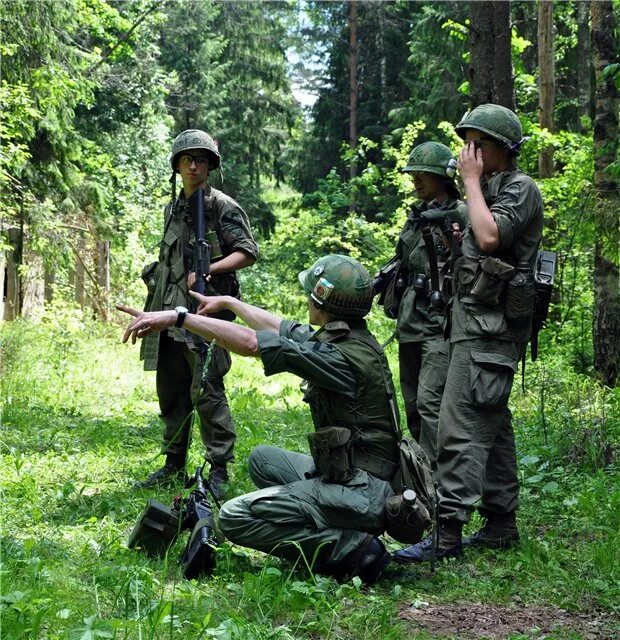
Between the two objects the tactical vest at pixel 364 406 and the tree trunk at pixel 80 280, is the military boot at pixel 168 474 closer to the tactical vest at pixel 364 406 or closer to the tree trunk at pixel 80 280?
the tactical vest at pixel 364 406

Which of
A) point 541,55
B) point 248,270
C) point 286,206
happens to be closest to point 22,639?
point 541,55

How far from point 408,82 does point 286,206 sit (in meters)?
6.52

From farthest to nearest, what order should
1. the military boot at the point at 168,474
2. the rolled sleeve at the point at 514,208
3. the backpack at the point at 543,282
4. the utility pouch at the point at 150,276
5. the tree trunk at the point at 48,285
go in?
1. the tree trunk at the point at 48,285
2. the utility pouch at the point at 150,276
3. the military boot at the point at 168,474
4. the backpack at the point at 543,282
5. the rolled sleeve at the point at 514,208

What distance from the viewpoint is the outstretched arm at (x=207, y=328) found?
161 inches

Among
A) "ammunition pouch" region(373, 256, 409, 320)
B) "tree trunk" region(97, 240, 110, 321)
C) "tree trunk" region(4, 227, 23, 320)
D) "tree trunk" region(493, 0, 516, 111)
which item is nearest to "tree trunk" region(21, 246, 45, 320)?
"tree trunk" region(4, 227, 23, 320)

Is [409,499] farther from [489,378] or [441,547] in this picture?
[489,378]

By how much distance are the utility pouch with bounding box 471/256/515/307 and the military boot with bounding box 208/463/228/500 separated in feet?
7.10

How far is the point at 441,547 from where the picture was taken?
4719 millimetres

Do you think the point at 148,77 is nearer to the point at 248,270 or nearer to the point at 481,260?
the point at 248,270

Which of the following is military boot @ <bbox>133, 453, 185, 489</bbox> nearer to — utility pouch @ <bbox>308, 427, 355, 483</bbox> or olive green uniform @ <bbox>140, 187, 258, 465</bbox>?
olive green uniform @ <bbox>140, 187, 258, 465</bbox>

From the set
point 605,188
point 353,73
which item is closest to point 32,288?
point 605,188

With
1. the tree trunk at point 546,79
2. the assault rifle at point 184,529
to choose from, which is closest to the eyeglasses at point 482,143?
the assault rifle at point 184,529

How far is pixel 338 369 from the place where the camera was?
4.18 metres

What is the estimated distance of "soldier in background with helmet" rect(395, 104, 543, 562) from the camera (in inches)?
184
